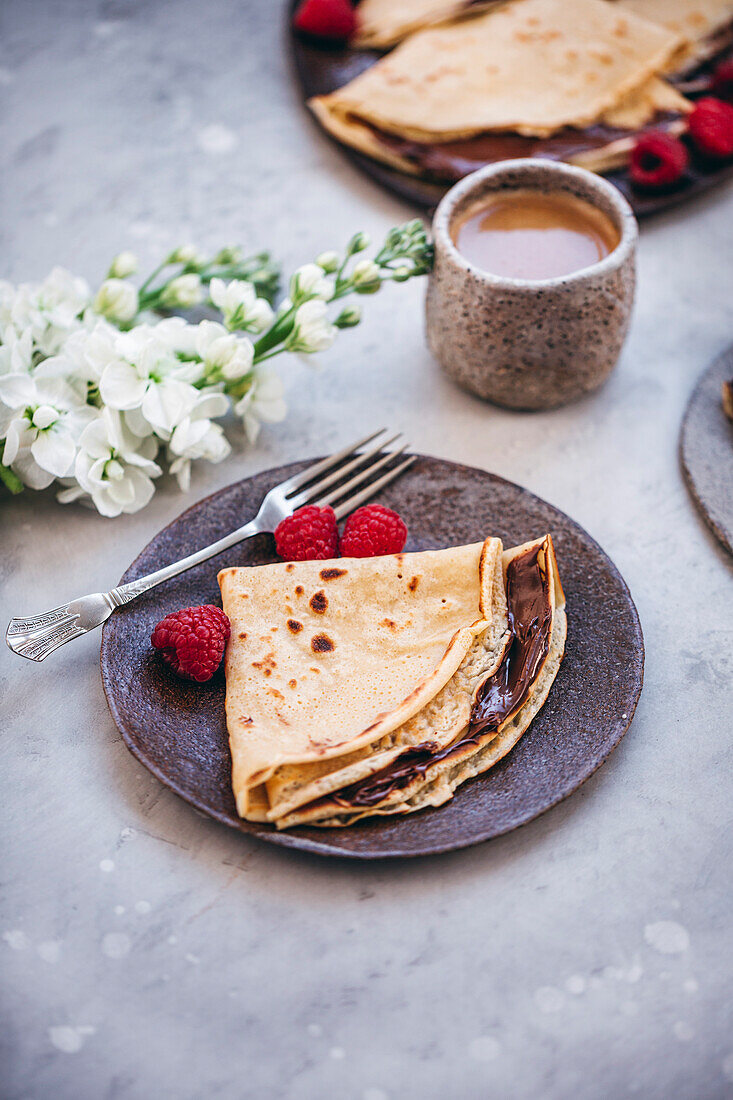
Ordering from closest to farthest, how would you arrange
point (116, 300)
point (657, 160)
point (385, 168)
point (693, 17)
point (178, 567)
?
1. point (178, 567)
2. point (116, 300)
3. point (657, 160)
4. point (385, 168)
5. point (693, 17)

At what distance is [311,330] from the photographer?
4.95 feet

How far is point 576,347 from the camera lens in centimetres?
155

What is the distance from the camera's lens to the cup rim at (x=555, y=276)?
4.78 ft

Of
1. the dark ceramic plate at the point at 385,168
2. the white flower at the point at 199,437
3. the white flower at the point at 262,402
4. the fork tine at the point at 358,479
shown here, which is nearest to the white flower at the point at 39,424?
the white flower at the point at 199,437

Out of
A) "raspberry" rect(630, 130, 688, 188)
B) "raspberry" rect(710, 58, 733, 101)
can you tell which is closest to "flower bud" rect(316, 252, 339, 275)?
"raspberry" rect(630, 130, 688, 188)

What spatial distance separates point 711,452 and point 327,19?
133cm

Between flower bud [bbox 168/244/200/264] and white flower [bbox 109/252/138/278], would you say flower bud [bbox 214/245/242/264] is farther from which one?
white flower [bbox 109/252/138/278]

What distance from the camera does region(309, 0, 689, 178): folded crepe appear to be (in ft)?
6.22

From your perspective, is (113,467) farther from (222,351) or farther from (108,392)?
(222,351)

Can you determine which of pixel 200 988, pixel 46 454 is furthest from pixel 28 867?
pixel 46 454

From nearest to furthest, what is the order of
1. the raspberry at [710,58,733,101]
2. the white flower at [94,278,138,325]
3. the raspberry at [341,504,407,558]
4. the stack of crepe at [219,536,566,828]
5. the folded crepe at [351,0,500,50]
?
the stack of crepe at [219,536,566,828] → the raspberry at [341,504,407,558] → the white flower at [94,278,138,325] → the raspberry at [710,58,733,101] → the folded crepe at [351,0,500,50]

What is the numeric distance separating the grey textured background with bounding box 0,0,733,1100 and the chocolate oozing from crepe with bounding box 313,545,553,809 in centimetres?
12

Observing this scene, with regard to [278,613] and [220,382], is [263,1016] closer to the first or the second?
[278,613]

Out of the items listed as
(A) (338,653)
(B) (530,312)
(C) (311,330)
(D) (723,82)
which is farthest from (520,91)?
(A) (338,653)
